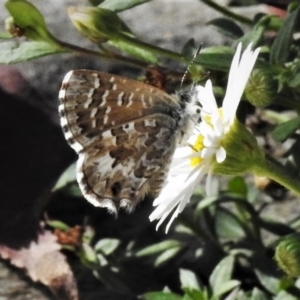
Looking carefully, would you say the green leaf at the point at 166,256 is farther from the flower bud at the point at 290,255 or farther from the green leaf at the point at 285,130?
the flower bud at the point at 290,255

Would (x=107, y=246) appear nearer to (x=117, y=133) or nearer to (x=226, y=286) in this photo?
(x=226, y=286)

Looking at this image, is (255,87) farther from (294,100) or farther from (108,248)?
(108,248)

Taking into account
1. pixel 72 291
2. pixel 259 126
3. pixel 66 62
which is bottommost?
pixel 72 291

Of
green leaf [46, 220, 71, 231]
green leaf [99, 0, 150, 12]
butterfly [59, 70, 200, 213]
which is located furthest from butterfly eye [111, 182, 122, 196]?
green leaf [46, 220, 71, 231]

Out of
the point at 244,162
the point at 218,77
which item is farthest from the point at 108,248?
the point at 244,162

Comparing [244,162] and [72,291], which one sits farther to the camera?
[72,291]

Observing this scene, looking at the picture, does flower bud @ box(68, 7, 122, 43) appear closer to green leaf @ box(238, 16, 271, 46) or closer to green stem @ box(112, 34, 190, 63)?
green stem @ box(112, 34, 190, 63)

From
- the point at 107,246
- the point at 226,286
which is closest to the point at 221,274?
the point at 226,286
